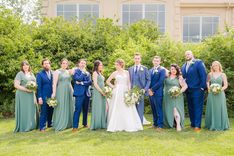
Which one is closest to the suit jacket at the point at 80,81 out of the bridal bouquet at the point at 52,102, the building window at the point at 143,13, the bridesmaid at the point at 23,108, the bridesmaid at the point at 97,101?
the bridesmaid at the point at 97,101

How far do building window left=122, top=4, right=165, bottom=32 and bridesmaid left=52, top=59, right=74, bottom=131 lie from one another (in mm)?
12114

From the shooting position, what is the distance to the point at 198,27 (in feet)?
73.5

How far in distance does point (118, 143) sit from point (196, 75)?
3.05 metres

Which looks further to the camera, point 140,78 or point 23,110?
point 23,110

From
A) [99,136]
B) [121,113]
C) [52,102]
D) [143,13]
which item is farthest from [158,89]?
[143,13]

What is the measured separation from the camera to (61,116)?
9773mm

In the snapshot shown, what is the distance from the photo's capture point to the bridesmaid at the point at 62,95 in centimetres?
970

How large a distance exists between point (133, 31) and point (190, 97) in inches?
296

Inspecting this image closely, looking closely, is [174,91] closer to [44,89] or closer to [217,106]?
[217,106]

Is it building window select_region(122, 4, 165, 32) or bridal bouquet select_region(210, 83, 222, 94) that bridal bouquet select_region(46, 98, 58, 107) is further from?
building window select_region(122, 4, 165, 32)

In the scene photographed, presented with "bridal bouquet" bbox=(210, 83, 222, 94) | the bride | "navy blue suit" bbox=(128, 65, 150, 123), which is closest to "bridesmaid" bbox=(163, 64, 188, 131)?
"navy blue suit" bbox=(128, 65, 150, 123)

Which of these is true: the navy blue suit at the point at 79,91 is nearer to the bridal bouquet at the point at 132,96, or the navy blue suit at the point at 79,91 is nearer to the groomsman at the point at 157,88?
the bridal bouquet at the point at 132,96

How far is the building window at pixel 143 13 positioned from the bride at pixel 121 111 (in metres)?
12.1

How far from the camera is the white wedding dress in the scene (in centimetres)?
945
